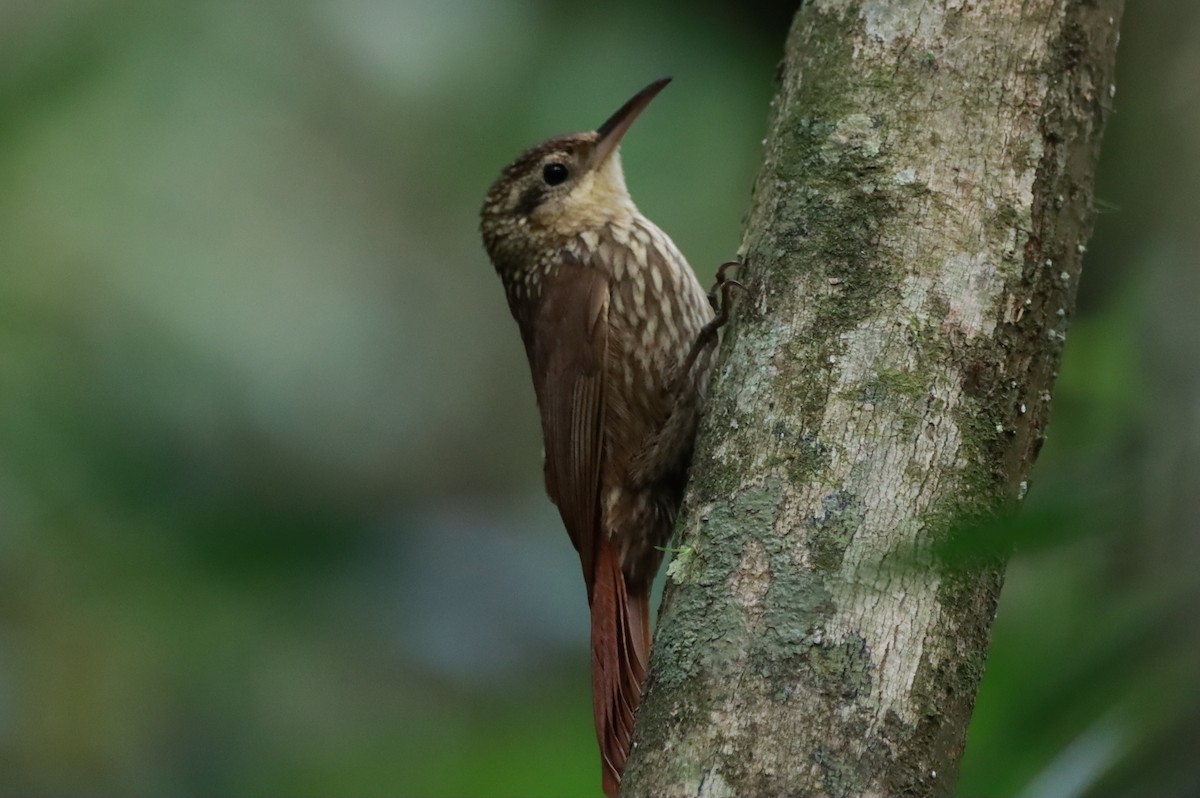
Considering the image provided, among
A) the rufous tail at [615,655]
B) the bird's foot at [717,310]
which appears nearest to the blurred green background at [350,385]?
the rufous tail at [615,655]

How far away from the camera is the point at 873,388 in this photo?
2.00 metres

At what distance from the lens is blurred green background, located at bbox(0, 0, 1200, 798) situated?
247 cm

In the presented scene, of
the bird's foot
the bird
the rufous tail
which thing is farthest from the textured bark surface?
the rufous tail

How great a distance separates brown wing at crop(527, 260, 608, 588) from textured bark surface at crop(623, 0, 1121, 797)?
0.65 m

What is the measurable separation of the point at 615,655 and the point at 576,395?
0.59m

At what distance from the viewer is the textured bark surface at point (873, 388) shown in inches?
69.1

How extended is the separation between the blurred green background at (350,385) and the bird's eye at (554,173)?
0.82 meters

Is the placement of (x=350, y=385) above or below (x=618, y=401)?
below

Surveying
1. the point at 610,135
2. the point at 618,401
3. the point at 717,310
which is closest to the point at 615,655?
the point at 618,401

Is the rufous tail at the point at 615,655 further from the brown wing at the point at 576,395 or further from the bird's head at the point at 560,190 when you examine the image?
the bird's head at the point at 560,190

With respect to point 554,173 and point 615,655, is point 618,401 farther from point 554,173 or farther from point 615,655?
point 554,173

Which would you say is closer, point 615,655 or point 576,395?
point 615,655

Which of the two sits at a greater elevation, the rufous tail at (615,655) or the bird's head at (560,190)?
the bird's head at (560,190)

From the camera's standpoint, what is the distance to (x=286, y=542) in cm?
318
